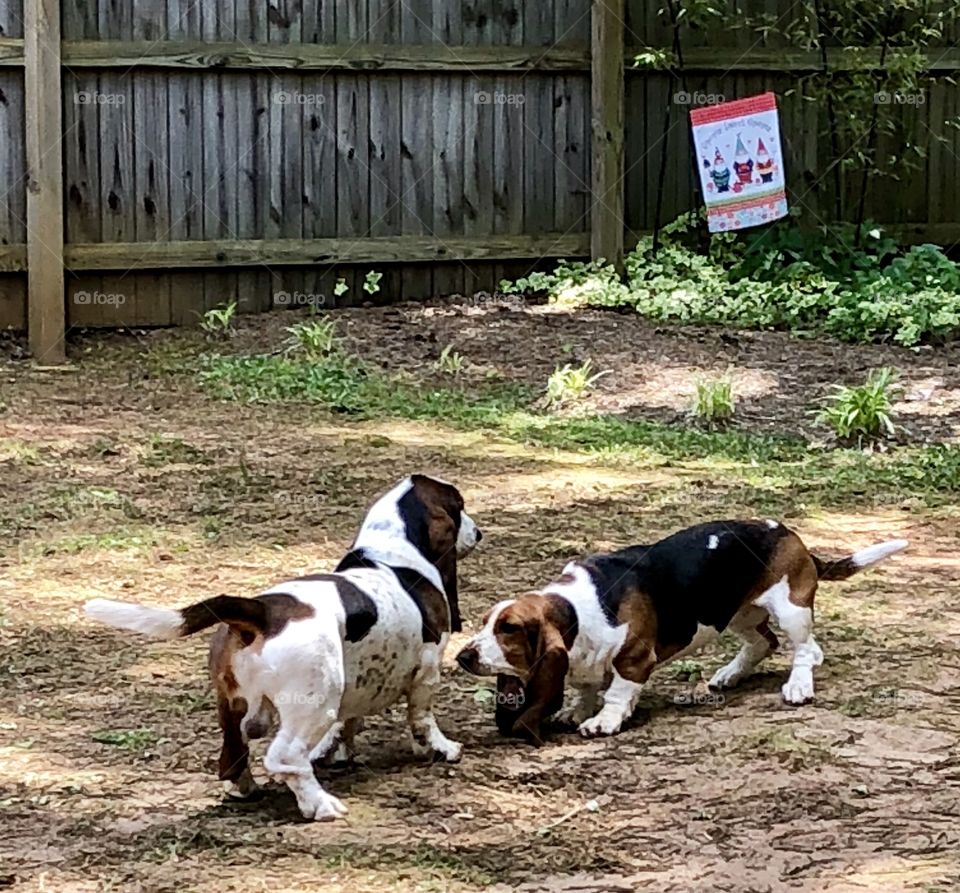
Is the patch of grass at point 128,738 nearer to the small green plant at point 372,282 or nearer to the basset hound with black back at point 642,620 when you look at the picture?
the basset hound with black back at point 642,620

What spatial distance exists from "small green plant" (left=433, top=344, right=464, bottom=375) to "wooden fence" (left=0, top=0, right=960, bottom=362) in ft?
5.34

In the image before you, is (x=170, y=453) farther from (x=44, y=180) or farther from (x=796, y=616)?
(x=796, y=616)

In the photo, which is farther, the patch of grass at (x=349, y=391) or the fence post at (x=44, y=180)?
the fence post at (x=44, y=180)

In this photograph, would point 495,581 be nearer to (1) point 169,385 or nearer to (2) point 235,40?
(1) point 169,385

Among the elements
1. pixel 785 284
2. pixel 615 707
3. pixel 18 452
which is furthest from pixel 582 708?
pixel 785 284

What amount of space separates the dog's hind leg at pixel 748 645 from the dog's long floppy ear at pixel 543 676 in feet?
2.15

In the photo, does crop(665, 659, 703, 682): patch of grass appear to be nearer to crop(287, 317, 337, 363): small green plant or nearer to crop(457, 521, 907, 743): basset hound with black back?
crop(457, 521, 907, 743): basset hound with black back

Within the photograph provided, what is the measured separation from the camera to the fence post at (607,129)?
11.8m

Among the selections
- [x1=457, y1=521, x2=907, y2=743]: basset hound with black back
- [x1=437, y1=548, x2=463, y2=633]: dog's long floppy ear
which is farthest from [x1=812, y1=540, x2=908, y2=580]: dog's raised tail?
[x1=437, y1=548, x2=463, y2=633]: dog's long floppy ear

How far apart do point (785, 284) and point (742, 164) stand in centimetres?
111

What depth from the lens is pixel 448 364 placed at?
33.3ft

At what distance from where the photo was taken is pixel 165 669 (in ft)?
16.8

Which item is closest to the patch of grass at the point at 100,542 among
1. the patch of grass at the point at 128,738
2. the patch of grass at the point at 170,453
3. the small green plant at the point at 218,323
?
the patch of grass at the point at 170,453

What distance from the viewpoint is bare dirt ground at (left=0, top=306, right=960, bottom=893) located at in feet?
12.0
